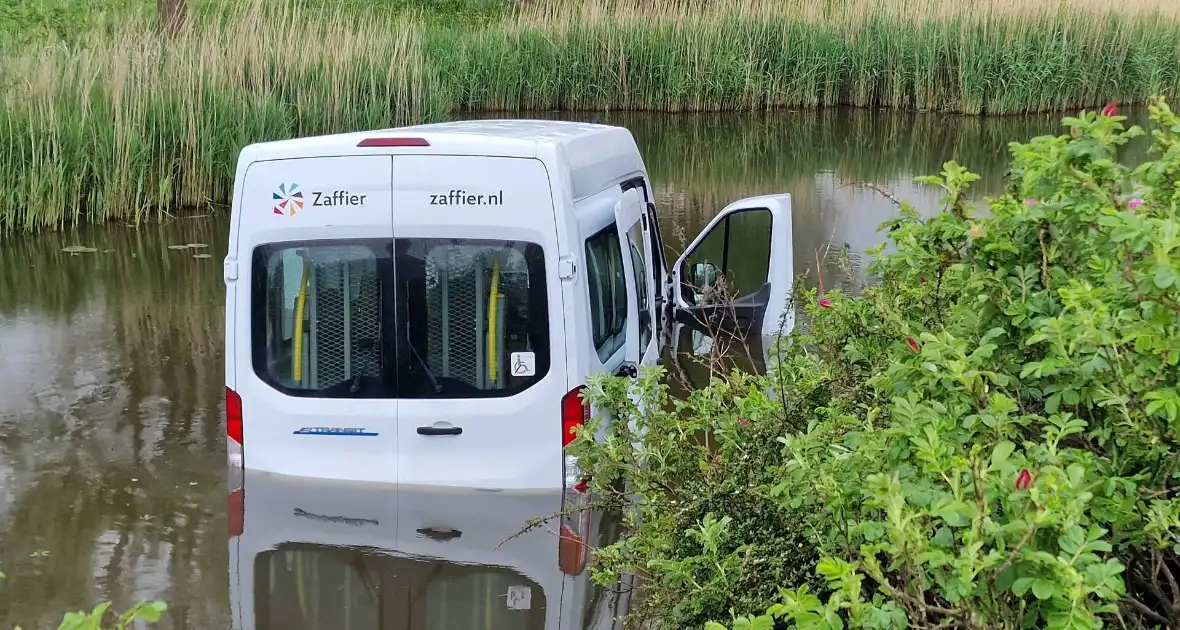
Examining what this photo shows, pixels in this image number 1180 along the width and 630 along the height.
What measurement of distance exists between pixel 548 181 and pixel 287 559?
2184 millimetres

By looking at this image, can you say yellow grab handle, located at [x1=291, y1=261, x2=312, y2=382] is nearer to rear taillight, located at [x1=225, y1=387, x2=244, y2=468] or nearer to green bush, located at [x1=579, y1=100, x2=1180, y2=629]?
rear taillight, located at [x1=225, y1=387, x2=244, y2=468]

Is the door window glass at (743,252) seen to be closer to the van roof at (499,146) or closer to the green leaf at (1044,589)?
the van roof at (499,146)

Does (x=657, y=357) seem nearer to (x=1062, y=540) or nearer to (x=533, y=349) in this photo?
(x=533, y=349)

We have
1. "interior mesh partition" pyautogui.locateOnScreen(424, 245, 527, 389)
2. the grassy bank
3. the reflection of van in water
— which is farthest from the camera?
the grassy bank

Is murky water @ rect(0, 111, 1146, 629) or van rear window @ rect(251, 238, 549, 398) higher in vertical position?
van rear window @ rect(251, 238, 549, 398)

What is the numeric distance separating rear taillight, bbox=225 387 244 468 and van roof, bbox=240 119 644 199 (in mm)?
1161

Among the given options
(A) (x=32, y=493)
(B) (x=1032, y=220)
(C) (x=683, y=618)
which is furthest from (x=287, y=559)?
(B) (x=1032, y=220)

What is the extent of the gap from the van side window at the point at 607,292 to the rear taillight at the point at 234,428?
1.74 metres

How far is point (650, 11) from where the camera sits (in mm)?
26656

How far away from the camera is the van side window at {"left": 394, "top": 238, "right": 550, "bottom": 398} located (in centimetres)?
564

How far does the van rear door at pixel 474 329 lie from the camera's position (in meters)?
5.54

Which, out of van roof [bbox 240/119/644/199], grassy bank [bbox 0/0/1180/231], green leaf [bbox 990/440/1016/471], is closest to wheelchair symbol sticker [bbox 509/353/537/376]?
van roof [bbox 240/119/644/199]

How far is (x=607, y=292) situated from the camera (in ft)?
21.3

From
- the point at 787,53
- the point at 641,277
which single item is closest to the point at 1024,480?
the point at 641,277
